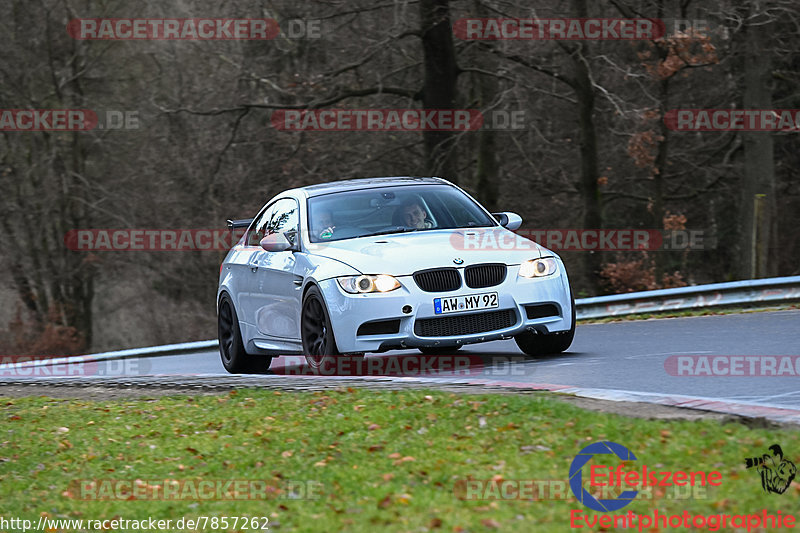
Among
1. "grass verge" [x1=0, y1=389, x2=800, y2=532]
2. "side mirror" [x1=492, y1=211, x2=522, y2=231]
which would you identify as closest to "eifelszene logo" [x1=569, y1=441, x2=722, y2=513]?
"grass verge" [x1=0, y1=389, x2=800, y2=532]

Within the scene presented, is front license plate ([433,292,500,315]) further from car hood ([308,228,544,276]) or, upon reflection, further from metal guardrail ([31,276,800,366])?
metal guardrail ([31,276,800,366])

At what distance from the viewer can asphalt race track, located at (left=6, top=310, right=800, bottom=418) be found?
369 inches

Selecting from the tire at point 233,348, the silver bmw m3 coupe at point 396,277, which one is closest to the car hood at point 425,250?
the silver bmw m3 coupe at point 396,277

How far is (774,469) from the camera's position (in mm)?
6133

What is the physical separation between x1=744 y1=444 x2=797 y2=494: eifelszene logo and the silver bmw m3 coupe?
491 cm

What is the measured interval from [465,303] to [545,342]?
1371mm

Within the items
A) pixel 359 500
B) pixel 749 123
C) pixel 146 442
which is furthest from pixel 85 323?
pixel 359 500

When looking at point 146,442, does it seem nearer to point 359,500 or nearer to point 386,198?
point 359,500

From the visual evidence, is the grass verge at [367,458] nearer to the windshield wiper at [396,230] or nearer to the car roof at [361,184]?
the windshield wiper at [396,230]

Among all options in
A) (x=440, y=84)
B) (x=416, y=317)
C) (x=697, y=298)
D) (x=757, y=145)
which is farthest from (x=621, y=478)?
(x=440, y=84)

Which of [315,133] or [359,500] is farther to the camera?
[315,133]

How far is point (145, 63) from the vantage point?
3700 cm

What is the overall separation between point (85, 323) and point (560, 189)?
16418 mm

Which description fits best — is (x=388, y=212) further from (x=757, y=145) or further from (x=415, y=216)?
(x=757, y=145)
